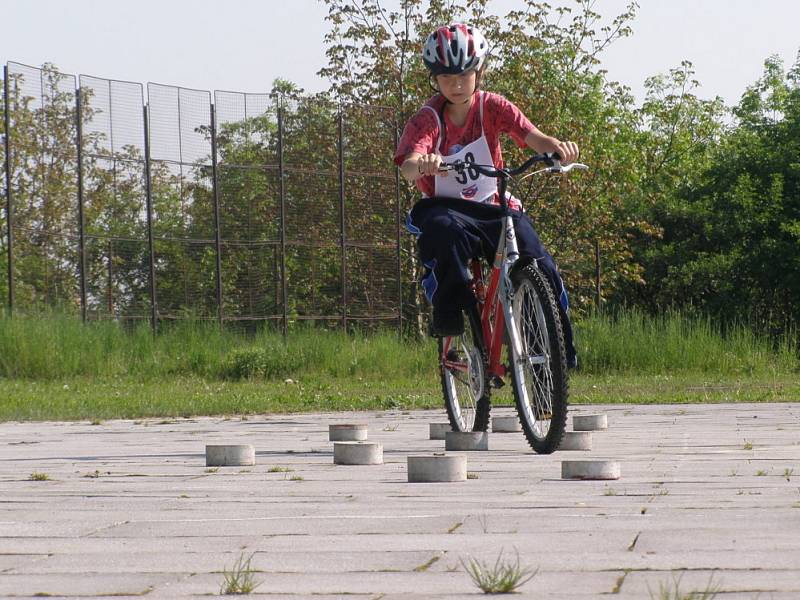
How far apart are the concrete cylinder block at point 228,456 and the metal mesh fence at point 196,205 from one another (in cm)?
1278

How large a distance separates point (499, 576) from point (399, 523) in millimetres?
1203

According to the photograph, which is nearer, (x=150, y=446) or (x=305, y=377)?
(x=150, y=446)

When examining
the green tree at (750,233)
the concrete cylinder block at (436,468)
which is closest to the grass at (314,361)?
the green tree at (750,233)

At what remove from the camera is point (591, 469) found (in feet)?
18.7

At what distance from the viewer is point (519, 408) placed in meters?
7.00

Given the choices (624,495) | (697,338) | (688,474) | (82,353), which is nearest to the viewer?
(624,495)

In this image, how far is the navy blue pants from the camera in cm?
711

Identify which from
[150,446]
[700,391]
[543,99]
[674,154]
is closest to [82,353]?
[700,391]

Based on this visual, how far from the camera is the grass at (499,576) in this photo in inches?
129

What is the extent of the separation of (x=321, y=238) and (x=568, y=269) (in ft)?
25.2

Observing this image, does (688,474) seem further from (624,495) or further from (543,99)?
(543,99)

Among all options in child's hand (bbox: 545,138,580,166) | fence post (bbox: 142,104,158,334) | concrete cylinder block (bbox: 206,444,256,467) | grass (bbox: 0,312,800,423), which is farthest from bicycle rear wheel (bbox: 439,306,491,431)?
fence post (bbox: 142,104,158,334)

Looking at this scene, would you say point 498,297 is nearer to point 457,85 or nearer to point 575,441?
point 575,441

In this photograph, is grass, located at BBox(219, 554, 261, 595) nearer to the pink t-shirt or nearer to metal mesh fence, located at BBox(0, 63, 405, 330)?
the pink t-shirt
